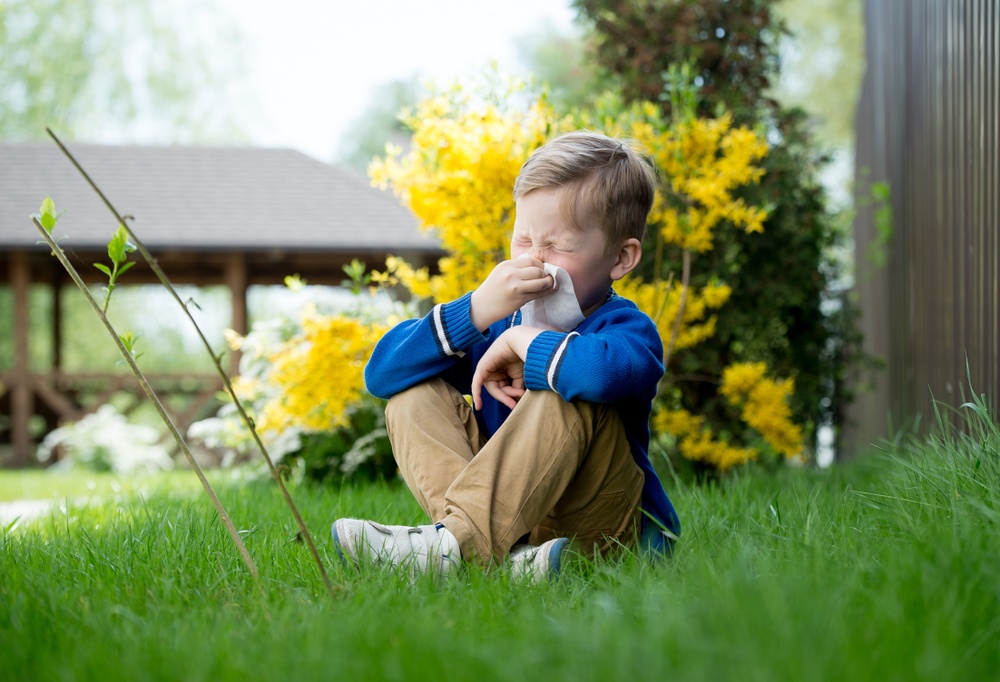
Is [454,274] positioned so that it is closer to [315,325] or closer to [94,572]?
[315,325]

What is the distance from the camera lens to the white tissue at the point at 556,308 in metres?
2.09

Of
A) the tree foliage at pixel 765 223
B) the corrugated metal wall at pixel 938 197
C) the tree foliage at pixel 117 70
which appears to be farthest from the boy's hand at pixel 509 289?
the tree foliage at pixel 117 70

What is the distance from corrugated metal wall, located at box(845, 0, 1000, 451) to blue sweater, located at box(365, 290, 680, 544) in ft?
4.98

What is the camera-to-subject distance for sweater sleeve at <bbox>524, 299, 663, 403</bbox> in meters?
1.83

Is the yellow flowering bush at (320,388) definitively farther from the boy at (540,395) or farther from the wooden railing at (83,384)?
the wooden railing at (83,384)

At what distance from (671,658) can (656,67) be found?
15.2 feet

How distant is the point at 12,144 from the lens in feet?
41.4

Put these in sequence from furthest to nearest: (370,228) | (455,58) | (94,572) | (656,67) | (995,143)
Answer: (370,228), (656,67), (455,58), (995,143), (94,572)

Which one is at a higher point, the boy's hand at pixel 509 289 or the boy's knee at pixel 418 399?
the boy's hand at pixel 509 289

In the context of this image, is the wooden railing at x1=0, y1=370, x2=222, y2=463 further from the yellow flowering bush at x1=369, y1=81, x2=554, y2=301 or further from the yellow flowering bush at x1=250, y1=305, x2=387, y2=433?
the yellow flowering bush at x1=369, y1=81, x2=554, y2=301

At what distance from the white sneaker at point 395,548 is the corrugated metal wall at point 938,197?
6.78 ft

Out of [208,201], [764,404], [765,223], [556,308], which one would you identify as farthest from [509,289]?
[208,201]

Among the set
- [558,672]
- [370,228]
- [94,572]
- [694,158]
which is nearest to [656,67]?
[694,158]

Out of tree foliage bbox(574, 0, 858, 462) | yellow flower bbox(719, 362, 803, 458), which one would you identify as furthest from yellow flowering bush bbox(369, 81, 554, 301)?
yellow flower bbox(719, 362, 803, 458)
